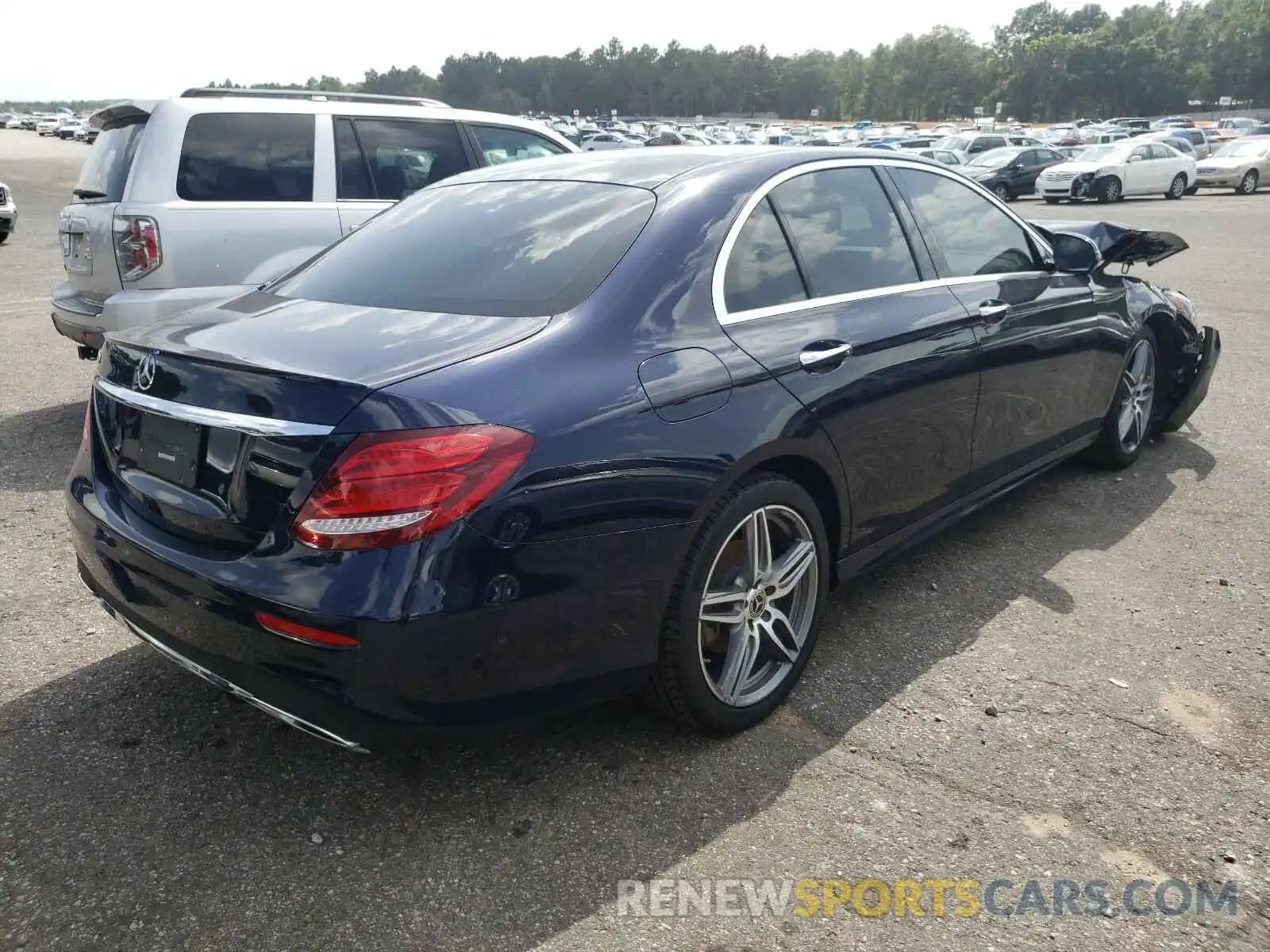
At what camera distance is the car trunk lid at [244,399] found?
238 centimetres

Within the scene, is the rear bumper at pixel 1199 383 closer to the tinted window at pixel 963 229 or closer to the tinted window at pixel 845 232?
the tinted window at pixel 963 229

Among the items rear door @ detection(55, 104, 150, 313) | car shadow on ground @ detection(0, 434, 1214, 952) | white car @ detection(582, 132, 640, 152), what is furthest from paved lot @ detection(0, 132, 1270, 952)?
white car @ detection(582, 132, 640, 152)

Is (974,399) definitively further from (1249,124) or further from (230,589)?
(1249,124)

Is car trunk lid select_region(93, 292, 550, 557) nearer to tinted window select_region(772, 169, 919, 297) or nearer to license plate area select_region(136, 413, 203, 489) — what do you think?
license plate area select_region(136, 413, 203, 489)

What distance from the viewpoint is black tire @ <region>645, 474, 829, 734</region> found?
2787mm

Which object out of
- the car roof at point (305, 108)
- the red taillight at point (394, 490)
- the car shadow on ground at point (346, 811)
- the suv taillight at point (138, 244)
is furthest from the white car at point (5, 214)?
the red taillight at point (394, 490)

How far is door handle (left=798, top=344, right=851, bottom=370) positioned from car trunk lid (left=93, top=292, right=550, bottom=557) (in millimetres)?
865

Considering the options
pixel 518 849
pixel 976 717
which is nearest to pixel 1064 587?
pixel 976 717

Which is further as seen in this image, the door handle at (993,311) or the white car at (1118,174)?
the white car at (1118,174)

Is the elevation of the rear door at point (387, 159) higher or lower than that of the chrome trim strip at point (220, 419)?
higher

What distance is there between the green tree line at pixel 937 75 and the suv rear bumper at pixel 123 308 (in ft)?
357

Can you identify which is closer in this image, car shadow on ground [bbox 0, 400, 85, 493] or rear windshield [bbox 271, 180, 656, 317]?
rear windshield [bbox 271, 180, 656, 317]

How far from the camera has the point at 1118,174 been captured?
26219 mm

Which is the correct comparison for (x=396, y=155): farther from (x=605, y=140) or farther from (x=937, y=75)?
(x=937, y=75)
